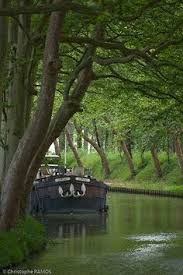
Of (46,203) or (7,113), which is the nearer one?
(7,113)

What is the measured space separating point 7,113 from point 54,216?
40.7ft

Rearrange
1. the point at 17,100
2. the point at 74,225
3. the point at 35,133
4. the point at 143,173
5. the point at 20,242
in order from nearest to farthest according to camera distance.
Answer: the point at 35,133 → the point at 20,242 → the point at 17,100 → the point at 74,225 → the point at 143,173

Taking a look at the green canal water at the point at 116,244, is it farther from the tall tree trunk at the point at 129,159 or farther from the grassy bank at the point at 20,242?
the tall tree trunk at the point at 129,159

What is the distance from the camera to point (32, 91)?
16031mm

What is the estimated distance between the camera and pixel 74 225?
2356 cm

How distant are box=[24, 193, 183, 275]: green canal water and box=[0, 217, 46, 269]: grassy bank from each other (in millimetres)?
274

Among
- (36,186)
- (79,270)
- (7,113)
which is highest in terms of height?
(7,113)

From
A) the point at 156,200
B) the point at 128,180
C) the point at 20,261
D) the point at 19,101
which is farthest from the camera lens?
the point at 128,180

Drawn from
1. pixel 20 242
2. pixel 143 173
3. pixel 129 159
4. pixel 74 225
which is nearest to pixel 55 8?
pixel 20 242

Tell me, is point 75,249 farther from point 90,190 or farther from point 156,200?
point 156,200

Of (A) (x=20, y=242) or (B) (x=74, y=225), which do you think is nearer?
(A) (x=20, y=242)

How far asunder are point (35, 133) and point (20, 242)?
8.56 feet

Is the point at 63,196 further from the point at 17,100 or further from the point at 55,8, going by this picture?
the point at 55,8

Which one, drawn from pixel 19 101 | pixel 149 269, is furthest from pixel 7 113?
pixel 149 269
